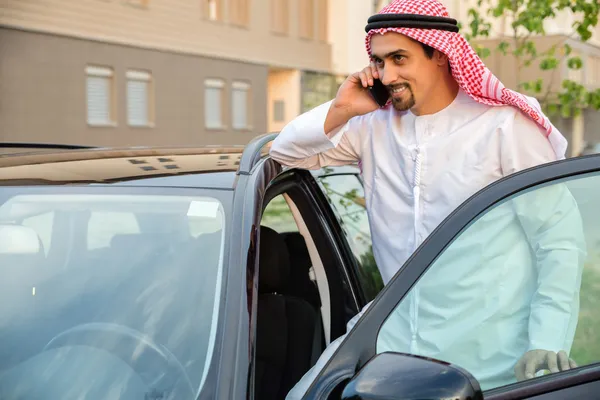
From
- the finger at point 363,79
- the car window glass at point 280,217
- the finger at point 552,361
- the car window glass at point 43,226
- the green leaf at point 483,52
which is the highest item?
the green leaf at point 483,52

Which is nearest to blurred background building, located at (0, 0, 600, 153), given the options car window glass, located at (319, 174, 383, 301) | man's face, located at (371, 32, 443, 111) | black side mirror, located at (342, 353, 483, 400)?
car window glass, located at (319, 174, 383, 301)

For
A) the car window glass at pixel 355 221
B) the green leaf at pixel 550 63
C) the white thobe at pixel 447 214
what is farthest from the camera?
the green leaf at pixel 550 63

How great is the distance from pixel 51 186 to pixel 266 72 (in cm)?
2592

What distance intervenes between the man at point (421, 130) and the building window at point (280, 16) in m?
25.8

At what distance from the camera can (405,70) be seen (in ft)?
9.32

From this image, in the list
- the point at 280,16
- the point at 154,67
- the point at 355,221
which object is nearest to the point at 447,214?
the point at 355,221

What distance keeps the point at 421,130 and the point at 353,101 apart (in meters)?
0.23

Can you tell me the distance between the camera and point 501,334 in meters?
2.04

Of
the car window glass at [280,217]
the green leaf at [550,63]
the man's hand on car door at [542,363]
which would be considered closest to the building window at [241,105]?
the green leaf at [550,63]

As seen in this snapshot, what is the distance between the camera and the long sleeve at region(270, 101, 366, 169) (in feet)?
9.68

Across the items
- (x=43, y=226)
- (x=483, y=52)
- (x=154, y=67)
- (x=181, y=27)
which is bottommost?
(x=43, y=226)

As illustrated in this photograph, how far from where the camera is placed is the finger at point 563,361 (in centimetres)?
198

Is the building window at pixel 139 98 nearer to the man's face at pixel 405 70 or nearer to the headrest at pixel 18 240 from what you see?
the man's face at pixel 405 70

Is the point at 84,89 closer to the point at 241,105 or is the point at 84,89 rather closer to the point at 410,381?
the point at 241,105
